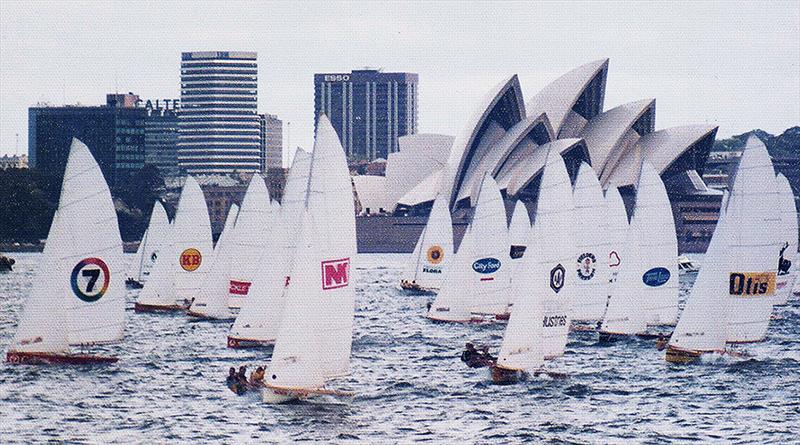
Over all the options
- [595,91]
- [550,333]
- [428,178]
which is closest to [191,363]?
[550,333]

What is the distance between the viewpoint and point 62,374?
3675 cm

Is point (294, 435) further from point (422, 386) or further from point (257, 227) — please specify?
point (257, 227)

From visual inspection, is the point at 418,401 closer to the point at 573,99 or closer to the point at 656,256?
the point at 656,256

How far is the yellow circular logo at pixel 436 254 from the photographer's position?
6794 cm

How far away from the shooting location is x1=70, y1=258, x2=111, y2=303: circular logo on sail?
37.8 meters

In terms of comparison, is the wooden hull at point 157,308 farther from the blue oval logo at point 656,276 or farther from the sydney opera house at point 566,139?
the sydney opera house at point 566,139

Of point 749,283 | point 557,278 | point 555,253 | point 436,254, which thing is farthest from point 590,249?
point 436,254

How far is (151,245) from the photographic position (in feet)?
230

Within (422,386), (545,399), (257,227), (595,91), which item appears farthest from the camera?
(595,91)

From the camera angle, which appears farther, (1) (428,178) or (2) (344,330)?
(1) (428,178)

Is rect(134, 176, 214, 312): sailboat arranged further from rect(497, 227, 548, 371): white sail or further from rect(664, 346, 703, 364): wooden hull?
rect(497, 227, 548, 371): white sail

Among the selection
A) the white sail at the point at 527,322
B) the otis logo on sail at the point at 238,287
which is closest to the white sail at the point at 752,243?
the white sail at the point at 527,322

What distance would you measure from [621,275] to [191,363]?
1208 centimetres

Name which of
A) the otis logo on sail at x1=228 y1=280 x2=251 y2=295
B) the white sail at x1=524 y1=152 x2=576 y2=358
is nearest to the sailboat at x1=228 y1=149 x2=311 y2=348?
the white sail at x1=524 y1=152 x2=576 y2=358
